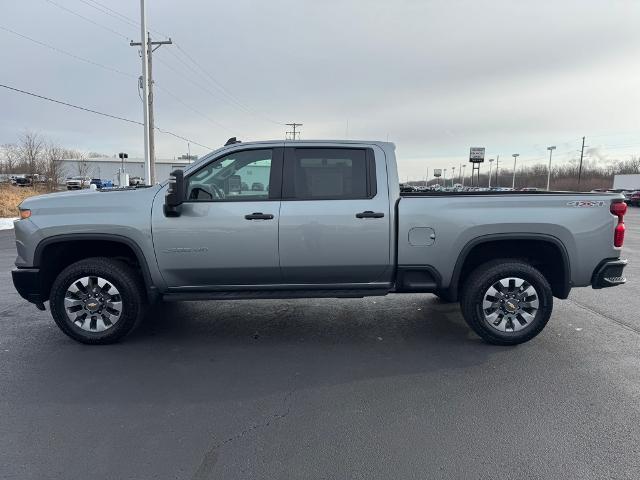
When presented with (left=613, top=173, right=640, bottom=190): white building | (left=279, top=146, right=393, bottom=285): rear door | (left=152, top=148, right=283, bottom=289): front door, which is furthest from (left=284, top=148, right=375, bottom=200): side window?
(left=613, top=173, right=640, bottom=190): white building

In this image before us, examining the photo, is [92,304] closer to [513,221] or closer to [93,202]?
[93,202]

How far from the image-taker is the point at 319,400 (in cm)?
333

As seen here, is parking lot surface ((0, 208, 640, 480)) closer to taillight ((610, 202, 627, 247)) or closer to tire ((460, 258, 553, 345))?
tire ((460, 258, 553, 345))

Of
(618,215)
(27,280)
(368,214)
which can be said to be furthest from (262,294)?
(618,215)

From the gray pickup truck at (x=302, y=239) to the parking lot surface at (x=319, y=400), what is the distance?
54cm

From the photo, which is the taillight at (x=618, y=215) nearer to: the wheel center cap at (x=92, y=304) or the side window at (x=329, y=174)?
the side window at (x=329, y=174)

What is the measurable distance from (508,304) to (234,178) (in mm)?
3116

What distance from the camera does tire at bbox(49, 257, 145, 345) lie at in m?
4.30

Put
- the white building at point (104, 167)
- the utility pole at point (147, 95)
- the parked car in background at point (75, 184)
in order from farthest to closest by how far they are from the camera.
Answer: the white building at point (104, 167) → the parked car in background at point (75, 184) → the utility pole at point (147, 95)

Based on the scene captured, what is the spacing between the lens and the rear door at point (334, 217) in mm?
4238

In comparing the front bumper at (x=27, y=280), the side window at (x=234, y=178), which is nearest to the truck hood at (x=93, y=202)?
the side window at (x=234, y=178)

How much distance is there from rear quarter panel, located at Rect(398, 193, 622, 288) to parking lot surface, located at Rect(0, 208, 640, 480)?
1.00 metres

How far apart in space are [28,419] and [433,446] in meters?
2.87

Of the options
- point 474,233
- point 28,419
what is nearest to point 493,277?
point 474,233
